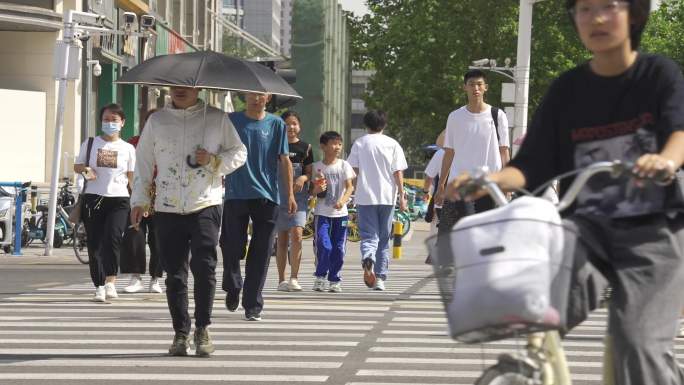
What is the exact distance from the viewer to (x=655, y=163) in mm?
4625

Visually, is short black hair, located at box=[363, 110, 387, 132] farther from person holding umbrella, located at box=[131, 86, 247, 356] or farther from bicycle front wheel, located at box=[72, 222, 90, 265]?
person holding umbrella, located at box=[131, 86, 247, 356]

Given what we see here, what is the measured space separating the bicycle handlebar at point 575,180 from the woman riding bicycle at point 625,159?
0.10 feet

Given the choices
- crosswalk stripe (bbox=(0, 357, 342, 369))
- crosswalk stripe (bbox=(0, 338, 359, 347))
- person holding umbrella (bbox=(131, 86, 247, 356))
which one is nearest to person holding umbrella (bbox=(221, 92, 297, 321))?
crosswalk stripe (bbox=(0, 338, 359, 347))

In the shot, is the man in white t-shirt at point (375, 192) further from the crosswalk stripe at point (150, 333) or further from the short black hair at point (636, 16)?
the short black hair at point (636, 16)

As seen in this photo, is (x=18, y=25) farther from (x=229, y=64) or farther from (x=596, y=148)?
(x=596, y=148)

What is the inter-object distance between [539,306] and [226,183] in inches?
298

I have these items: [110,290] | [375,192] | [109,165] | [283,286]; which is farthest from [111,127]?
[375,192]

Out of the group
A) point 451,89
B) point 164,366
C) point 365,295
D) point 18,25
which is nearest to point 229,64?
point 164,366

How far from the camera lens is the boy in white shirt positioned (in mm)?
15961

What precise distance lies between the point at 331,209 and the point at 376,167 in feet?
2.26

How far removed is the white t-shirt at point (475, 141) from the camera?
12.5 metres

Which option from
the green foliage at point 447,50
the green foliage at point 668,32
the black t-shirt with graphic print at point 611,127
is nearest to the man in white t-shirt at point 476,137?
the black t-shirt with graphic print at point 611,127

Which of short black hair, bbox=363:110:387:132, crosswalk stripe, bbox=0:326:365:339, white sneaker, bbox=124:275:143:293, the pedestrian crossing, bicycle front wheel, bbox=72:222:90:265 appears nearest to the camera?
the pedestrian crossing

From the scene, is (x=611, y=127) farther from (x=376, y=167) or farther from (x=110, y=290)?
(x=376, y=167)
